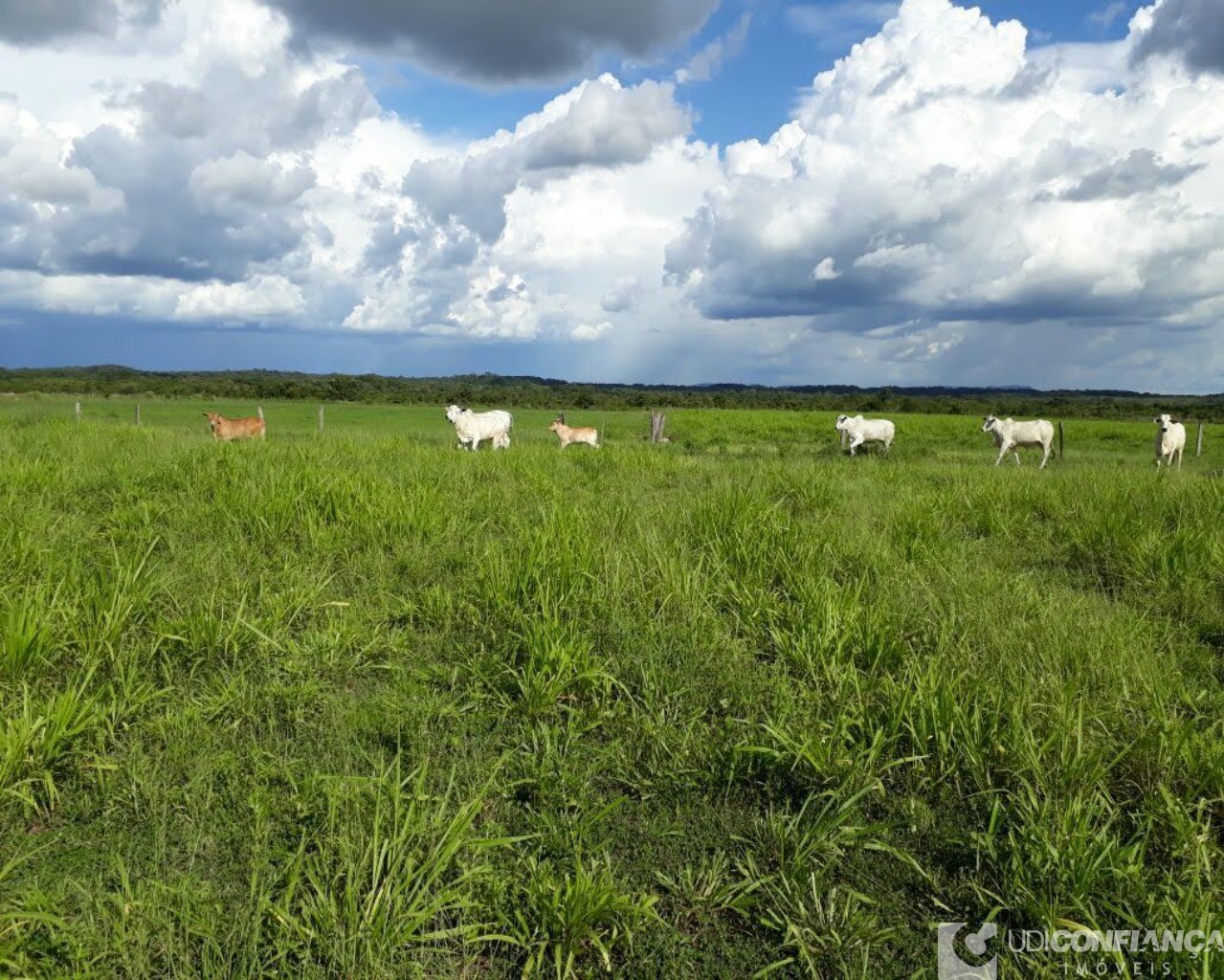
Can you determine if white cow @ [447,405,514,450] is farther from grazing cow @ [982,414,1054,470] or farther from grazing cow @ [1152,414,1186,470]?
grazing cow @ [1152,414,1186,470]

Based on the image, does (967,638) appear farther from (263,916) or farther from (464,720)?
(263,916)

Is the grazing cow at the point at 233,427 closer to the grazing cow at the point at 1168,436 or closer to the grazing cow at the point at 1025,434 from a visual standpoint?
the grazing cow at the point at 1025,434

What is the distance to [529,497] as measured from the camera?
8.38 m

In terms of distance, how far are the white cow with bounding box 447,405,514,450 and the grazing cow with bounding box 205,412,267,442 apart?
5.10 m

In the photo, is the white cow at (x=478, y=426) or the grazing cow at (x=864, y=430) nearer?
the white cow at (x=478, y=426)

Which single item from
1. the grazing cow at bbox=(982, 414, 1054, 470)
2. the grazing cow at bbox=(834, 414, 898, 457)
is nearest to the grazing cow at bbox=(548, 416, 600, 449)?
the grazing cow at bbox=(834, 414, 898, 457)

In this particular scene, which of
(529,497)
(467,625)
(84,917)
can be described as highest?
(529,497)

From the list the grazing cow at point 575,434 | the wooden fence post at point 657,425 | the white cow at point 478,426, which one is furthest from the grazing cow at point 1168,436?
the white cow at point 478,426

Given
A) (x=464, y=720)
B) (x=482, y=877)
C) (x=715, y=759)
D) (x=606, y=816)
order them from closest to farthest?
(x=482, y=877) → (x=606, y=816) → (x=715, y=759) → (x=464, y=720)

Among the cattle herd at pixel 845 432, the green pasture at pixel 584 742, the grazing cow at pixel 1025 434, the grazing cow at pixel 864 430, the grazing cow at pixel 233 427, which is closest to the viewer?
the green pasture at pixel 584 742

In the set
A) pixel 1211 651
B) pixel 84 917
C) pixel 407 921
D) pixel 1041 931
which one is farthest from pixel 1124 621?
pixel 84 917

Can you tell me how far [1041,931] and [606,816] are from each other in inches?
67.2

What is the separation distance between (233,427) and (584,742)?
19.9m

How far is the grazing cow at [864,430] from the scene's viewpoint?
82.4 feet
